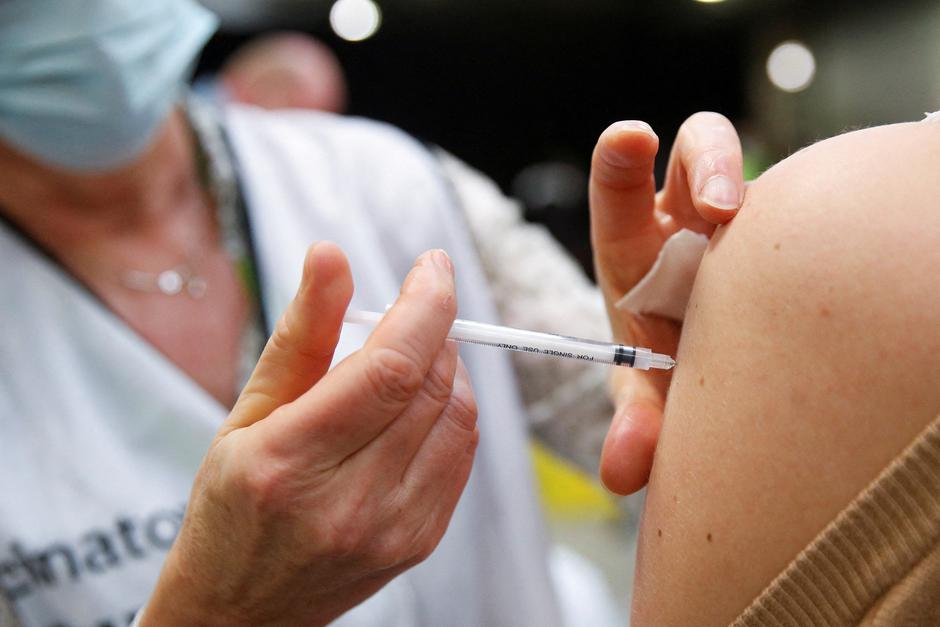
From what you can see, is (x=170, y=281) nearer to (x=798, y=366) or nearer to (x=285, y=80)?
(x=798, y=366)

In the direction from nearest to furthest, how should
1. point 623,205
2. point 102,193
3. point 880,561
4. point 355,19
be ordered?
1. point 880,561
2. point 623,205
3. point 102,193
4. point 355,19

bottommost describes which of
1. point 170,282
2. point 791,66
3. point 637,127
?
point 170,282

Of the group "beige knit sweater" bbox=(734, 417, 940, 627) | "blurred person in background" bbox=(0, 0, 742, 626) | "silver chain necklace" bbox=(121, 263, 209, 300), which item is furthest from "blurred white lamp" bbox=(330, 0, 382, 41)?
"beige knit sweater" bbox=(734, 417, 940, 627)

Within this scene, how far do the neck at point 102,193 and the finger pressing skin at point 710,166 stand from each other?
78cm

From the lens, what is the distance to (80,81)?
976 millimetres

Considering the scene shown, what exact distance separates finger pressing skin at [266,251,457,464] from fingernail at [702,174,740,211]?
20 centimetres

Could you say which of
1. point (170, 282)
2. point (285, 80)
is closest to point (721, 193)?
point (170, 282)

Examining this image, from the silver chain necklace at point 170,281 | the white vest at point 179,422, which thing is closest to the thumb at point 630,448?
the white vest at point 179,422

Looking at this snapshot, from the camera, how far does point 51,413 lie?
900 mm

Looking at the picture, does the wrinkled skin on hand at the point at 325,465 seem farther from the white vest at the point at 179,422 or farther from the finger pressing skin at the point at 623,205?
the white vest at the point at 179,422

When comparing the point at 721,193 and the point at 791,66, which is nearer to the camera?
the point at 721,193

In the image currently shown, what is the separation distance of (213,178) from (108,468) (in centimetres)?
46

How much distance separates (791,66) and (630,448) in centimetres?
556

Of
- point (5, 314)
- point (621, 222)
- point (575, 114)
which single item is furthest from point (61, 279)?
point (575, 114)
